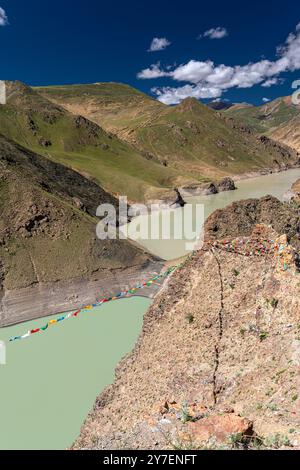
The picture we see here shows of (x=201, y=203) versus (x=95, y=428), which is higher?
(x=201, y=203)

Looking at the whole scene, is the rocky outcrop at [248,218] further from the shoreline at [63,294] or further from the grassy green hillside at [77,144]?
the grassy green hillside at [77,144]

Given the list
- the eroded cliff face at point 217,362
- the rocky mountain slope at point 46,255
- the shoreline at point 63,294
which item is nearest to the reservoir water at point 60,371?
the shoreline at point 63,294

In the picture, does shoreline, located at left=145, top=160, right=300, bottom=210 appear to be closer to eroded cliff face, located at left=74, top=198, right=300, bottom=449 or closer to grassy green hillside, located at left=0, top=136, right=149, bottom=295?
grassy green hillside, located at left=0, top=136, right=149, bottom=295

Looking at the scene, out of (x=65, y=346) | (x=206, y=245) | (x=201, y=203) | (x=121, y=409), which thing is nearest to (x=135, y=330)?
(x=65, y=346)

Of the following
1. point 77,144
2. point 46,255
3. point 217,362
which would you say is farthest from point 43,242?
point 77,144
